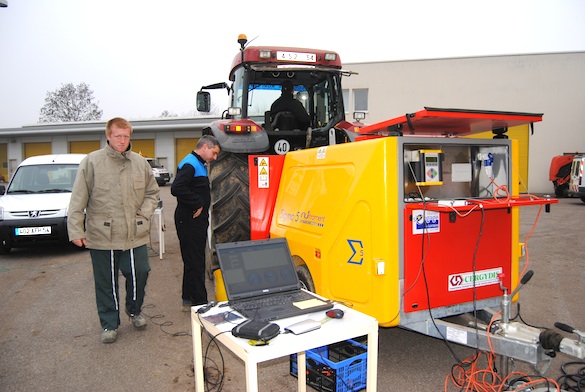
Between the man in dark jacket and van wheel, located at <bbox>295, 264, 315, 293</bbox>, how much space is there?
119 cm

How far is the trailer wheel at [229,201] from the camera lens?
4289 mm

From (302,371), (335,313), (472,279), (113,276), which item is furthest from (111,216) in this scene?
(472,279)

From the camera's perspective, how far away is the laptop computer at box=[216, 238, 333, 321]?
90.4 inches

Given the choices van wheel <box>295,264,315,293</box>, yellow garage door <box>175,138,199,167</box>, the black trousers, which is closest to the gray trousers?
the black trousers

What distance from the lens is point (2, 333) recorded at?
4094 mm

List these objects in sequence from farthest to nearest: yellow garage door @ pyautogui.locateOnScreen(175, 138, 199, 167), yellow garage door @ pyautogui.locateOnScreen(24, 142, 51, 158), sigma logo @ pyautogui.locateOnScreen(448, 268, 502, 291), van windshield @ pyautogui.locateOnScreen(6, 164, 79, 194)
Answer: yellow garage door @ pyautogui.locateOnScreen(24, 142, 51, 158) → yellow garage door @ pyautogui.locateOnScreen(175, 138, 199, 167) → van windshield @ pyautogui.locateOnScreen(6, 164, 79, 194) → sigma logo @ pyautogui.locateOnScreen(448, 268, 502, 291)

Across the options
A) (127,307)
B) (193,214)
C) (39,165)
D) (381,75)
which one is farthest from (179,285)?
(381,75)

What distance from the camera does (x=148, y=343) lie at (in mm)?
3842

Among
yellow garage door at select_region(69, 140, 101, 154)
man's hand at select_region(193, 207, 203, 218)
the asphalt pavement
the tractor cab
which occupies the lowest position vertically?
the asphalt pavement

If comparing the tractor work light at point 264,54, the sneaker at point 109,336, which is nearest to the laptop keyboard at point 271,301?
the sneaker at point 109,336

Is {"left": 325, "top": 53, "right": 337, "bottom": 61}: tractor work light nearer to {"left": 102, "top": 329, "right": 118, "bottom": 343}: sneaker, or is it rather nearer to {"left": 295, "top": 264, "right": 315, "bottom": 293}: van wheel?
{"left": 295, "top": 264, "right": 315, "bottom": 293}: van wheel

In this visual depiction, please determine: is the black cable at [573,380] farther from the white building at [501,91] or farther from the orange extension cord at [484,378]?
the white building at [501,91]

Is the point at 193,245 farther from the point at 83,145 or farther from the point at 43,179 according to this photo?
the point at 83,145

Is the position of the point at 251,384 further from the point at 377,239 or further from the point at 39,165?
the point at 39,165
